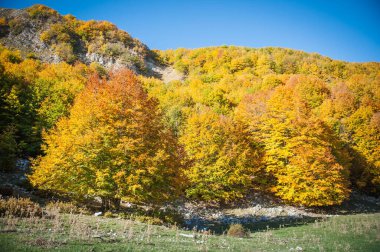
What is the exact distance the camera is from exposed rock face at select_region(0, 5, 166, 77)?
9044 cm

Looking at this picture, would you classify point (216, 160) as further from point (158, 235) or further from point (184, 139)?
point (158, 235)

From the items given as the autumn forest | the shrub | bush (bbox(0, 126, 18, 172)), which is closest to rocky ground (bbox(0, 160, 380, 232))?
bush (bbox(0, 126, 18, 172))

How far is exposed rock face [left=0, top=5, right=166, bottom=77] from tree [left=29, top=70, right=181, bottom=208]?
75.7 metres

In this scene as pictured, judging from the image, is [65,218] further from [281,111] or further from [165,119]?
[165,119]

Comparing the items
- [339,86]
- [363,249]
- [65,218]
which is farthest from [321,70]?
[65,218]

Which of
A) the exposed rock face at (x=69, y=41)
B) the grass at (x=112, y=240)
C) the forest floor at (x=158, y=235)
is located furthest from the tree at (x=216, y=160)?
the exposed rock face at (x=69, y=41)

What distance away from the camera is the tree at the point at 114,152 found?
69.7 feet

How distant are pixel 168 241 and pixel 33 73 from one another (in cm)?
5166

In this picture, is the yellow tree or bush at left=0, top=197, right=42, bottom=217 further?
the yellow tree

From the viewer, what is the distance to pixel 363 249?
15.1 meters

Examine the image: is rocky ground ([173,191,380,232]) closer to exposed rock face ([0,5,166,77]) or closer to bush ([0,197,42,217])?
bush ([0,197,42,217])

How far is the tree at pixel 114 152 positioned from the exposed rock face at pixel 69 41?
7565 centimetres

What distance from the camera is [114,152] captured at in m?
21.6

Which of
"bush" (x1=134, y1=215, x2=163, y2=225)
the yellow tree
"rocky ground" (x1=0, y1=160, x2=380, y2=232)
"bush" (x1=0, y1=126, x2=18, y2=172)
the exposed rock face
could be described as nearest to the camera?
"bush" (x1=134, y1=215, x2=163, y2=225)
